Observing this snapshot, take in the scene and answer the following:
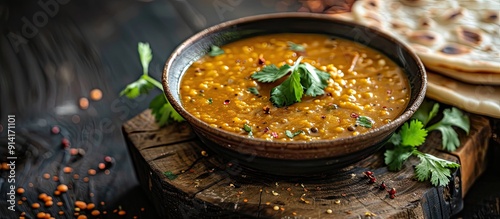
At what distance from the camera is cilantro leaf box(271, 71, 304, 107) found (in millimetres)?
3133

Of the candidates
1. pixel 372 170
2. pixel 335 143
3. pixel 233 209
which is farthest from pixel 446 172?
pixel 233 209

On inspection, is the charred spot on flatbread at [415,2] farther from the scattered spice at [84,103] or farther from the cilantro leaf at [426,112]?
the scattered spice at [84,103]

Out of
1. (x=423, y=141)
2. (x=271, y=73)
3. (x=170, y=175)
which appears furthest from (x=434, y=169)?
(x=170, y=175)

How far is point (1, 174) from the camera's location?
3.93 metres

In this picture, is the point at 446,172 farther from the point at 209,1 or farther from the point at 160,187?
the point at 209,1

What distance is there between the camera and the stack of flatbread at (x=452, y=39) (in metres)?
3.42

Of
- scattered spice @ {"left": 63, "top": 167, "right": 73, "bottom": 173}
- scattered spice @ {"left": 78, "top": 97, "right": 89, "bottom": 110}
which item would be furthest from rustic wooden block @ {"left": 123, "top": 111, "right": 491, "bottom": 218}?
scattered spice @ {"left": 78, "top": 97, "right": 89, "bottom": 110}

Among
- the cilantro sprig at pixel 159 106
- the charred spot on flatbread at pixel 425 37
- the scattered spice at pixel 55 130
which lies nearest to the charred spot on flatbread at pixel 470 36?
the charred spot on flatbread at pixel 425 37

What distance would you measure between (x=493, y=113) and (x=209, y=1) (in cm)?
263

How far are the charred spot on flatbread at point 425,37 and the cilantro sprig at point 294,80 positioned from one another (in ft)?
2.27

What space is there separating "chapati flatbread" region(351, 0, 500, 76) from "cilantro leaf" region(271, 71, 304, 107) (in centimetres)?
A: 78

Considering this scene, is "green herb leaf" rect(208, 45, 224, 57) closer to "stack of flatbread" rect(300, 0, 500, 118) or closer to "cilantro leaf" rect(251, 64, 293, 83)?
"cilantro leaf" rect(251, 64, 293, 83)

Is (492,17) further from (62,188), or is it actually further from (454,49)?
(62,188)

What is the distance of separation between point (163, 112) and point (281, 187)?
817 millimetres
